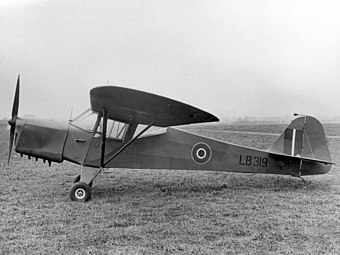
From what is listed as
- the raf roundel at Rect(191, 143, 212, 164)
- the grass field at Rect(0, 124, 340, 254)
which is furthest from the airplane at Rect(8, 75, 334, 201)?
the grass field at Rect(0, 124, 340, 254)

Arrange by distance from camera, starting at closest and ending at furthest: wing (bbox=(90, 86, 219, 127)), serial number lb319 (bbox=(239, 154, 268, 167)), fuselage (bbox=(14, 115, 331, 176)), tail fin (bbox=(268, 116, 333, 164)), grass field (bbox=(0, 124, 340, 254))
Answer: grass field (bbox=(0, 124, 340, 254)) < wing (bbox=(90, 86, 219, 127)) < fuselage (bbox=(14, 115, 331, 176)) < serial number lb319 (bbox=(239, 154, 268, 167)) < tail fin (bbox=(268, 116, 333, 164))

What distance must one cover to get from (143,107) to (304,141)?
14.5ft

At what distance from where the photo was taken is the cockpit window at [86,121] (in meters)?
6.82

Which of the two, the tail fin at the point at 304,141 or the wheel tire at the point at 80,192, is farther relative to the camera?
the tail fin at the point at 304,141

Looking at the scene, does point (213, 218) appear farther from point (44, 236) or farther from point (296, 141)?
point (296, 141)

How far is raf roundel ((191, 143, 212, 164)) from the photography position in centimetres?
737

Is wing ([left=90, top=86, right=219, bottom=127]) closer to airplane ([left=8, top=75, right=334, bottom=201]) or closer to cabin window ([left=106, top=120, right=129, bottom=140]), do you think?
airplane ([left=8, top=75, right=334, bottom=201])

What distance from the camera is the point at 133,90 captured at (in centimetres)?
494

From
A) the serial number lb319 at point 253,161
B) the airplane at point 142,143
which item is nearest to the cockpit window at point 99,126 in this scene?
the airplane at point 142,143

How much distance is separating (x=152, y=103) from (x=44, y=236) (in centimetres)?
260

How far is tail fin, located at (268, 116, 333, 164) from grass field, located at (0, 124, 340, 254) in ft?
2.53

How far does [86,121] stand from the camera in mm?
6891

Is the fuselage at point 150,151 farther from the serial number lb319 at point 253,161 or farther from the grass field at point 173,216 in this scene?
the grass field at point 173,216

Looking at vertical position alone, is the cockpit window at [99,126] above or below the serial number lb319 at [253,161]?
above
